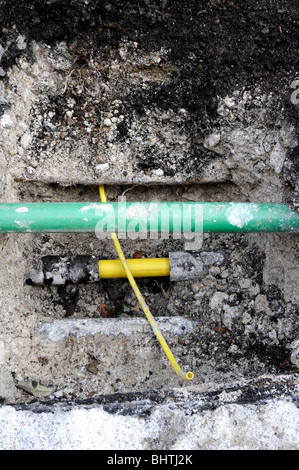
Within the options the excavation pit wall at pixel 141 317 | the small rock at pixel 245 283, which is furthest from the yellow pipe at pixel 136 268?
the small rock at pixel 245 283

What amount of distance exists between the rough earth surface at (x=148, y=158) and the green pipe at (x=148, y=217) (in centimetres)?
17

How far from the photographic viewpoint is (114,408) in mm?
1348

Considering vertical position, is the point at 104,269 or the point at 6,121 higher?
the point at 6,121

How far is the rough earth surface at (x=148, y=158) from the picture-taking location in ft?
5.86

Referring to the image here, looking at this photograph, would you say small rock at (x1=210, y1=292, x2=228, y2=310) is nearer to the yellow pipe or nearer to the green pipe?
the yellow pipe

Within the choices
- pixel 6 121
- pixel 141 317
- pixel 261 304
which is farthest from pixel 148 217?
pixel 6 121

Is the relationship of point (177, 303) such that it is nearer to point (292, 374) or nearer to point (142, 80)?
point (292, 374)

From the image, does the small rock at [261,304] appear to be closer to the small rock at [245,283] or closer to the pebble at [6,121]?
the small rock at [245,283]

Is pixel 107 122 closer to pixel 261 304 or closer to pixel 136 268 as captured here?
pixel 136 268

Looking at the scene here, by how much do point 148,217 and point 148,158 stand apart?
1.59 feet

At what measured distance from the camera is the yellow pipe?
77.9 inches

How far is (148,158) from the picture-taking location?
2016 millimetres

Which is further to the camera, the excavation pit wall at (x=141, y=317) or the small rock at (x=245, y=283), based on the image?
the small rock at (x=245, y=283)
